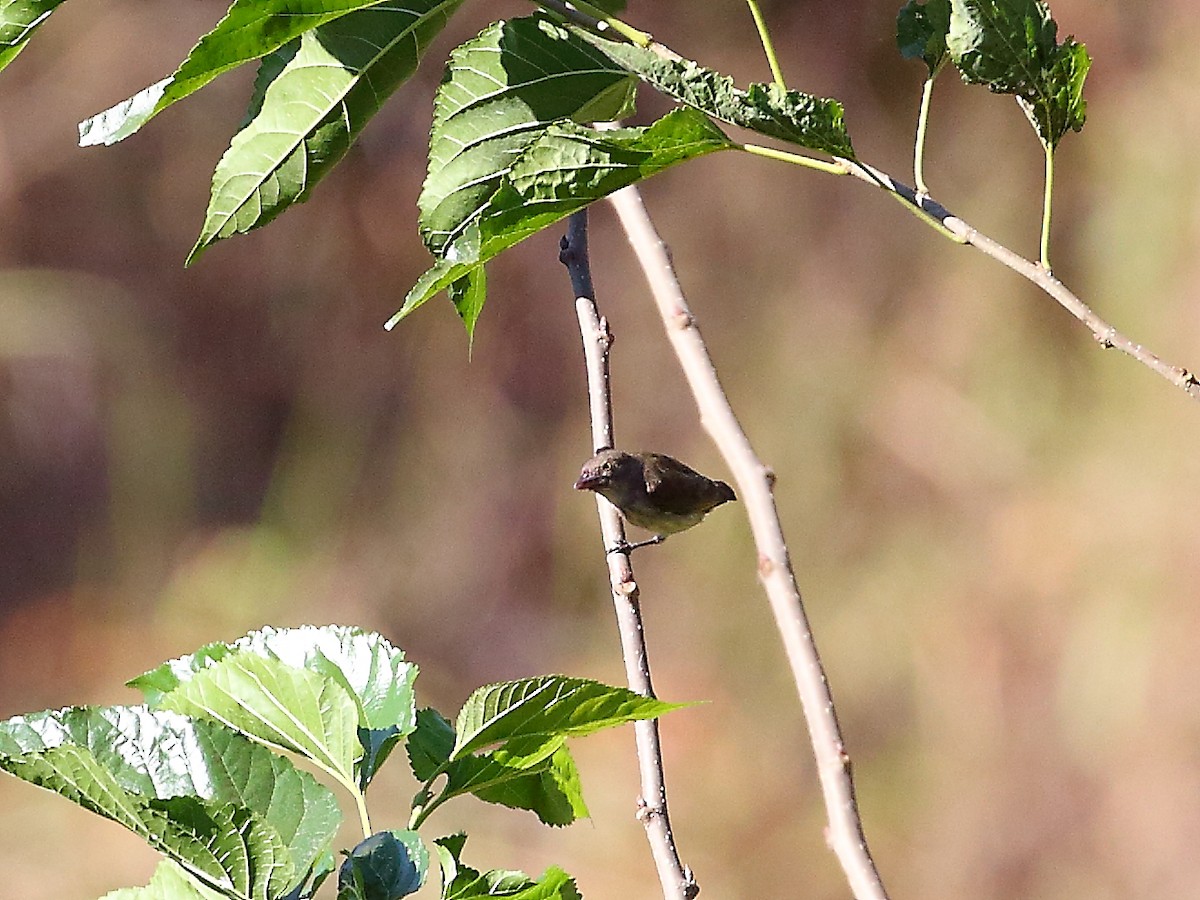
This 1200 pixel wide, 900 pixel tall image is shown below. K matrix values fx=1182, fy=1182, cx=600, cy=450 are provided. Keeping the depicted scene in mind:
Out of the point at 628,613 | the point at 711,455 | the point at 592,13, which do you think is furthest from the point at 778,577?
the point at 711,455

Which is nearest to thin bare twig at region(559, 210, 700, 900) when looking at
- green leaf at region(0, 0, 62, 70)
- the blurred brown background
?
green leaf at region(0, 0, 62, 70)

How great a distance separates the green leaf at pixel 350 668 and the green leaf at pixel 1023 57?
Result: 0.19 m

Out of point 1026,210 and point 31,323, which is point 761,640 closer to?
point 1026,210

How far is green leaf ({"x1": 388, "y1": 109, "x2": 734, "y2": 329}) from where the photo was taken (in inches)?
9.7

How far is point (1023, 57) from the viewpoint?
277 mm

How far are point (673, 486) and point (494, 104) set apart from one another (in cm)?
32

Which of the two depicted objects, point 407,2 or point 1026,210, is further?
point 1026,210

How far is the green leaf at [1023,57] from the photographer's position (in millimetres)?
271

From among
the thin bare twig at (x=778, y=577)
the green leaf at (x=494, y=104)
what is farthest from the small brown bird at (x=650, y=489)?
the green leaf at (x=494, y=104)

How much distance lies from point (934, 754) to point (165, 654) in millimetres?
851

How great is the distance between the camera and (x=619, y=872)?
50.9 inches

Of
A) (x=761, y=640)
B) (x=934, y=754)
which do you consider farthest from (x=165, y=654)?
(x=934, y=754)

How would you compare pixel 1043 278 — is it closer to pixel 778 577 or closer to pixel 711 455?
pixel 778 577

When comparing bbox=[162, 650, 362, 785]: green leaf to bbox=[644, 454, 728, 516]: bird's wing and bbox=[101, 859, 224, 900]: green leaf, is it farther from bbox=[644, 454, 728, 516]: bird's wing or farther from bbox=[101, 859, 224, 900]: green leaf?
bbox=[644, 454, 728, 516]: bird's wing
